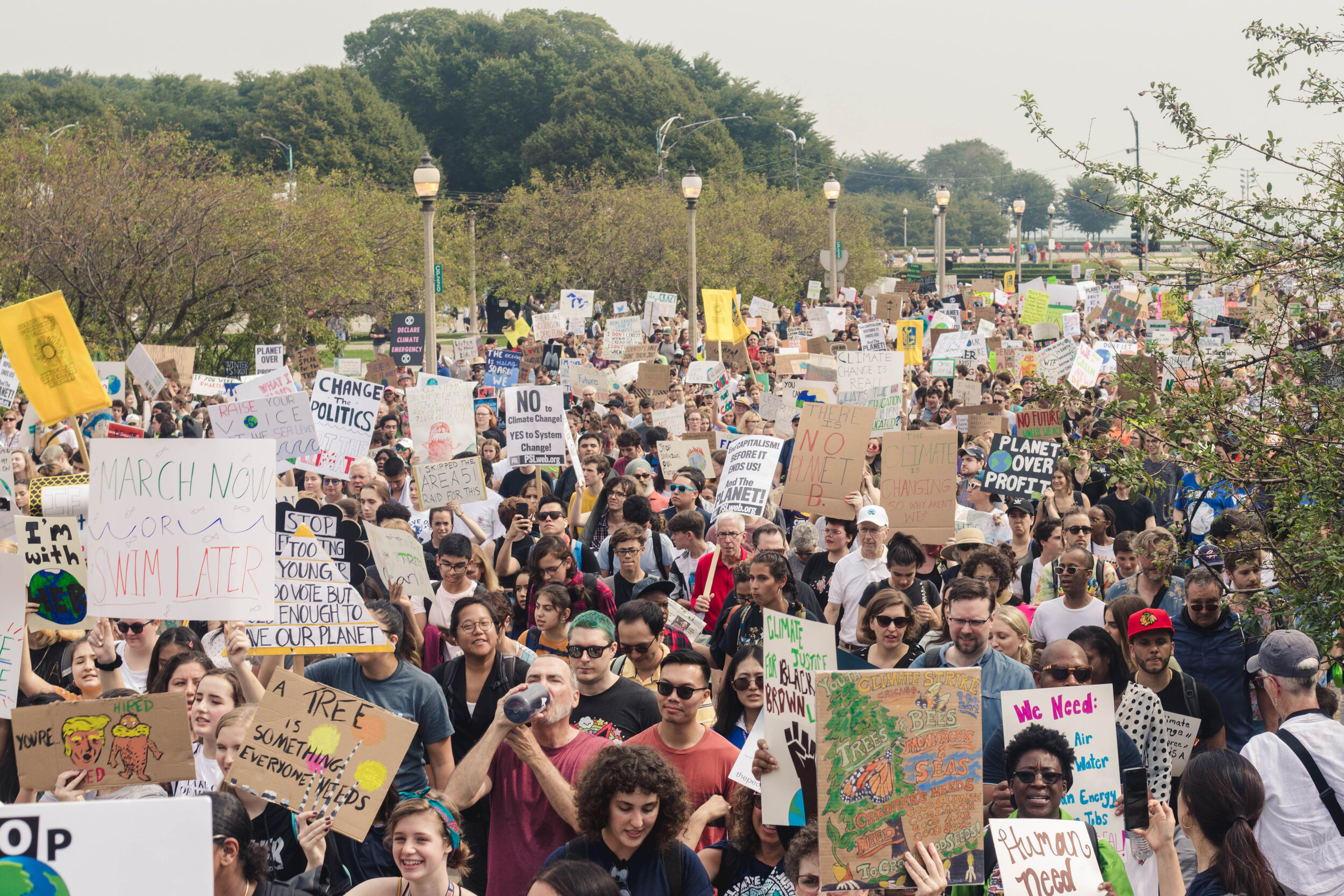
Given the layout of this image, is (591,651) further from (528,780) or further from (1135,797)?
(1135,797)

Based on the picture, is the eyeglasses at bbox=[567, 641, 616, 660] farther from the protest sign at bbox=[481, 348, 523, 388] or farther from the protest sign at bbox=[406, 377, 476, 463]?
the protest sign at bbox=[481, 348, 523, 388]

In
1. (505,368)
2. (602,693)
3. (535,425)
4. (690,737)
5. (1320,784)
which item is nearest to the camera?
(1320,784)

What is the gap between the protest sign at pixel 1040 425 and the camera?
41.2 ft

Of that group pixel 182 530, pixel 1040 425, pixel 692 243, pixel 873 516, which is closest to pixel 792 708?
pixel 182 530

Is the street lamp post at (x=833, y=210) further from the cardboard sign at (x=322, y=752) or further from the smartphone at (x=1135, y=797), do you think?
the cardboard sign at (x=322, y=752)

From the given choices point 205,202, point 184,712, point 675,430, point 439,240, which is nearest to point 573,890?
point 184,712

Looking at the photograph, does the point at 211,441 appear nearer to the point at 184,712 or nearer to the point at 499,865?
the point at 184,712

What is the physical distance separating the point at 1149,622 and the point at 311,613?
3732 mm

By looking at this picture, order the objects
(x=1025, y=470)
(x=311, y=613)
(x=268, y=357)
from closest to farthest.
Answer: (x=311, y=613)
(x=1025, y=470)
(x=268, y=357)

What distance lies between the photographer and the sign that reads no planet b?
10.5 m

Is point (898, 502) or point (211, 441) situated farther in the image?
point (898, 502)

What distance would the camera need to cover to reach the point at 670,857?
14.4 ft

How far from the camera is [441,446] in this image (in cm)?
1311

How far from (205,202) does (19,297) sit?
466 cm
